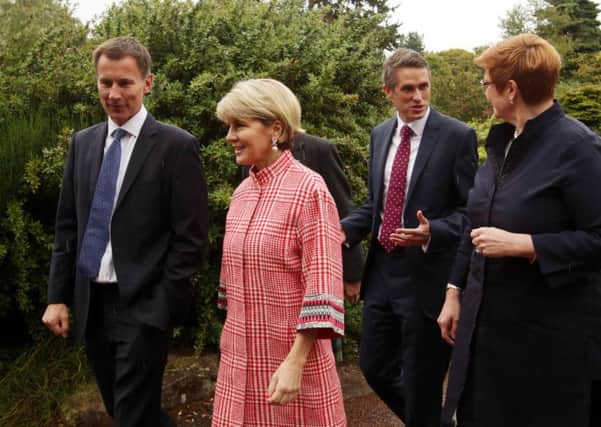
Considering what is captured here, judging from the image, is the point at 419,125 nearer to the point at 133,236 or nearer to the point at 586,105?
the point at 133,236

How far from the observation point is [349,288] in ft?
15.5

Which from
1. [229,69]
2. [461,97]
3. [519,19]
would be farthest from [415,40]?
[229,69]

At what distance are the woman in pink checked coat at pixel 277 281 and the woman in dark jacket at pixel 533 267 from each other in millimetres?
676

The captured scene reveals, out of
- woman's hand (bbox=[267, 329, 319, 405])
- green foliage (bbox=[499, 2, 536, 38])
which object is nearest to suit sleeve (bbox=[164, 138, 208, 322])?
woman's hand (bbox=[267, 329, 319, 405])

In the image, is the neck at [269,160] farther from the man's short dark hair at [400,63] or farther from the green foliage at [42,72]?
the green foliage at [42,72]

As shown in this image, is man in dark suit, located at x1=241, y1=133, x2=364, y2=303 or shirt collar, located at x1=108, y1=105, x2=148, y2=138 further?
man in dark suit, located at x1=241, y1=133, x2=364, y2=303

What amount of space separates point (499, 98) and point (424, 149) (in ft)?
3.76

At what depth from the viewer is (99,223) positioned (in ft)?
11.2

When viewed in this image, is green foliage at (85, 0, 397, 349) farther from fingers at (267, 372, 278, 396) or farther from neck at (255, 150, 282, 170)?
fingers at (267, 372, 278, 396)

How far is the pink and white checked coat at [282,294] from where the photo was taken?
2.59 m

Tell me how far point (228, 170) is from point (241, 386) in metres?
2.88

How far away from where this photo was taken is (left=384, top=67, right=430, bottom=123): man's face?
4137 millimetres

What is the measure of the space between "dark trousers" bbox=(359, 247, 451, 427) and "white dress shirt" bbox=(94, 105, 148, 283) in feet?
5.48

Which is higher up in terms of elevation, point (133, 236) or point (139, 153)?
point (139, 153)
